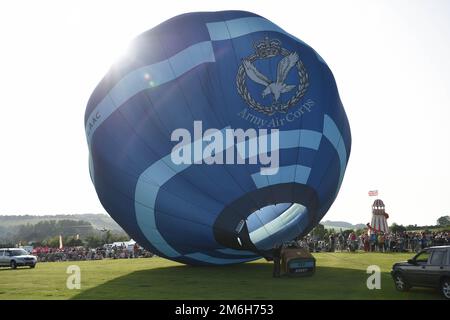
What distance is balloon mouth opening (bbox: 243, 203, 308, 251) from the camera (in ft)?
61.7

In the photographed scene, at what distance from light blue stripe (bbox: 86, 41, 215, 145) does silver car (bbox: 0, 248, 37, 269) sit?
1554 centimetres

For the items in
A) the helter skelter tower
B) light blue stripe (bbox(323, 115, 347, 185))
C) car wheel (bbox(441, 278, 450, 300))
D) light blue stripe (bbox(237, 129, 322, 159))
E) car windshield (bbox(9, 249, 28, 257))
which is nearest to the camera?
car wheel (bbox(441, 278, 450, 300))

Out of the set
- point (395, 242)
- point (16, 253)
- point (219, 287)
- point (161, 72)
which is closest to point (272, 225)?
point (219, 287)

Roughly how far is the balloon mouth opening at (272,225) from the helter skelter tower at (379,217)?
2831 cm

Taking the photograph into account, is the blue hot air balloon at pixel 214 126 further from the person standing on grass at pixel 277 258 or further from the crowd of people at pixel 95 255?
the crowd of people at pixel 95 255

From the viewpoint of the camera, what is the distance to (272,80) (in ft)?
49.3

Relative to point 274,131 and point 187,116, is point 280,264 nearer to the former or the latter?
point 274,131

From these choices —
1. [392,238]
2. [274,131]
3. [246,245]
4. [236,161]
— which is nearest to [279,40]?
[274,131]

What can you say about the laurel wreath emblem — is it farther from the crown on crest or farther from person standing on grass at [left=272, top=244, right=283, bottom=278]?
person standing on grass at [left=272, top=244, right=283, bottom=278]

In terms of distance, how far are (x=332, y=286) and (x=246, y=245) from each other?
3.38 metres

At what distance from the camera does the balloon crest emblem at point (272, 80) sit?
1486 cm

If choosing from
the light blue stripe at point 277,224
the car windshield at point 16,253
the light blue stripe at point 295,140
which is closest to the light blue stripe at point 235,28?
the light blue stripe at point 295,140

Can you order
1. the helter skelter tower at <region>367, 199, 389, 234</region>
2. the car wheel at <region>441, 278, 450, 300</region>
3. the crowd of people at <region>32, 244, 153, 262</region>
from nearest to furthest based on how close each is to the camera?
the car wheel at <region>441, 278, 450, 300</region> < the crowd of people at <region>32, 244, 153, 262</region> < the helter skelter tower at <region>367, 199, 389, 234</region>

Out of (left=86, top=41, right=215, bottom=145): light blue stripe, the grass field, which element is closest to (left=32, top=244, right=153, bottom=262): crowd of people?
the grass field
